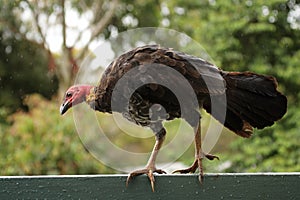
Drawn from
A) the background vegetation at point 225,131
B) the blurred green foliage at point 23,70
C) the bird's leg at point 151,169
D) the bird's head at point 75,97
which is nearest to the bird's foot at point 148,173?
the bird's leg at point 151,169

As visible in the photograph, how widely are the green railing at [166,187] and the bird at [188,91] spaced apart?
27 centimetres

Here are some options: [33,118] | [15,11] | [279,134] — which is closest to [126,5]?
[15,11]

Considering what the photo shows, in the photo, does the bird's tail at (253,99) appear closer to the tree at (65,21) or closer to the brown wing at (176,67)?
the brown wing at (176,67)

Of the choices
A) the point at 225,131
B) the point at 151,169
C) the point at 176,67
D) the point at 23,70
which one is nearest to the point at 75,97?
the point at 176,67

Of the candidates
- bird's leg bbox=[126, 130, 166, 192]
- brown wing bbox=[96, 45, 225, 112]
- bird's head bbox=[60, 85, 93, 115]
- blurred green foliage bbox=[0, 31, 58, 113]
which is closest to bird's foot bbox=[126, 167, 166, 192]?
bird's leg bbox=[126, 130, 166, 192]

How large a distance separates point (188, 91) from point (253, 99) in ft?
0.95

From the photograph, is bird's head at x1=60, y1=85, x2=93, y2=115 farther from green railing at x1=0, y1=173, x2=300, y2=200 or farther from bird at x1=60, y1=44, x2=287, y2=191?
green railing at x1=0, y1=173, x2=300, y2=200

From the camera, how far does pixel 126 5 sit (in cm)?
898

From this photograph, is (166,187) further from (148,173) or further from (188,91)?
(188,91)

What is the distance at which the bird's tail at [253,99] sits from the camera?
2.41m

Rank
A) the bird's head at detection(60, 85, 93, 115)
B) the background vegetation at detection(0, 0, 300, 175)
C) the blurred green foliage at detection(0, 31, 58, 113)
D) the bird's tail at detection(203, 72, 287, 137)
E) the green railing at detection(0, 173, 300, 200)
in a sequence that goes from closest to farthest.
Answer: the green railing at detection(0, 173, 300, 200) → the bird's tail at detection(203, 72, 287, 137) → the bird's head at detection(60, 85, 93, 115) → the background vegetation at detection(0, 0, 300, 175) → the blurred green foliage at detection(0, 31, 58, 113)

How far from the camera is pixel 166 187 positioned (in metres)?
2.08

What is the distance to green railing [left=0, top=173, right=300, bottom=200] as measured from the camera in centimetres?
204

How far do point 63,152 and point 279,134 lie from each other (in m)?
2.14
